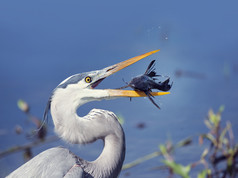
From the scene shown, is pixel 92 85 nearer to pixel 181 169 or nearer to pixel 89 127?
pixel 89 127

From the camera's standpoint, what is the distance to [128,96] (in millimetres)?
1720

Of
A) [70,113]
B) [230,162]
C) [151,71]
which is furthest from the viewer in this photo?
[230,162]

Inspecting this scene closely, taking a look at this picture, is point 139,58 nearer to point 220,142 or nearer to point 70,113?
point 70,113

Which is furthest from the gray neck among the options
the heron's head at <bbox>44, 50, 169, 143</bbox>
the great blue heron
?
the heron's head at <bbox>44, 50, 169, 143</bbox>

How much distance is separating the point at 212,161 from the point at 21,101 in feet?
5.66

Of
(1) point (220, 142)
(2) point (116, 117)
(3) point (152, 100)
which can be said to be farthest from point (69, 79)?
(1) point (220, 142)

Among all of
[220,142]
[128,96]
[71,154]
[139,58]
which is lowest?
[220,142]

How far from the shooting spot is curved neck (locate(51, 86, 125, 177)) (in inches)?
65.2

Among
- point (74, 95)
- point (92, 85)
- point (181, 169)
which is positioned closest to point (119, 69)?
point (92, 85)

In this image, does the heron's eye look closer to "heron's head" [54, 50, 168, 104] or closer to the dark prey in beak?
"heron's head" [54, 50, 168, 104]

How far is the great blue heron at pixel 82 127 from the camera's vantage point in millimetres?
1651

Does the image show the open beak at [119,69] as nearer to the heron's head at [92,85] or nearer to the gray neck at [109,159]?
the heron's head at [92,85]

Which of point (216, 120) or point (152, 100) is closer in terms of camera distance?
point (152, 100)

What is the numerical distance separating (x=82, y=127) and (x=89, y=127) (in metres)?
0.04
